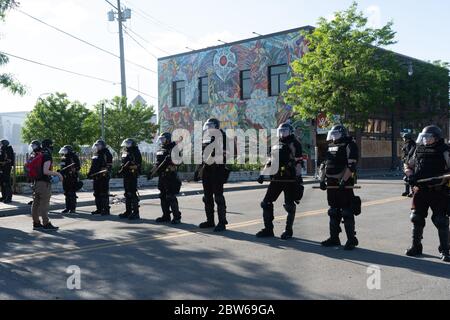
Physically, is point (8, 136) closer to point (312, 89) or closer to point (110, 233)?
point (312, 89)

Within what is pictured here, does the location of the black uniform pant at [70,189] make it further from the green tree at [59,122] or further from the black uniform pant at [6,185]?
the green tree at [59,122]

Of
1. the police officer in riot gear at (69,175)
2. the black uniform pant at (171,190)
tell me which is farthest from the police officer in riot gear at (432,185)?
the police officer in riot gear at (69,175)

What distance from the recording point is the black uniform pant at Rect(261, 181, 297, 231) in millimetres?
8258

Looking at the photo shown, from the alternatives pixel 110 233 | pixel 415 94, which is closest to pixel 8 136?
pixel 415 94

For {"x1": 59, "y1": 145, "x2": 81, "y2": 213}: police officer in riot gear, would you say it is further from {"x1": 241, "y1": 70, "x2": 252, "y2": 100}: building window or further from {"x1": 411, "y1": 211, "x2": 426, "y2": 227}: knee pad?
{"x1": 241, "y1": 70, "x2": 252, "y2": 100}: building window

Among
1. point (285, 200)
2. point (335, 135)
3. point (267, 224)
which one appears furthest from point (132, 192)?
point (335, 135)

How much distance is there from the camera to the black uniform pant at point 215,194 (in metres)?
9.12

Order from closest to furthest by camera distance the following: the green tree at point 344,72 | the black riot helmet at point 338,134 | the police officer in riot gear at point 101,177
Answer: the black riot helmet at point 338,134, the police officer in riot gear at point 101,177, the green tree at point 344,72

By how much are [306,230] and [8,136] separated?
115m

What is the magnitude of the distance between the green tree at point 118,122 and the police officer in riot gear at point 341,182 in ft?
88.2

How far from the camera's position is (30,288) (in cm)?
541

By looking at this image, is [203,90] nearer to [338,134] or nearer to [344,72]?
[344,72]

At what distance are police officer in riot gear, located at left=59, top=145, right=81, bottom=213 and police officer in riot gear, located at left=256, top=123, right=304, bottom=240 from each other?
20.1 ft
